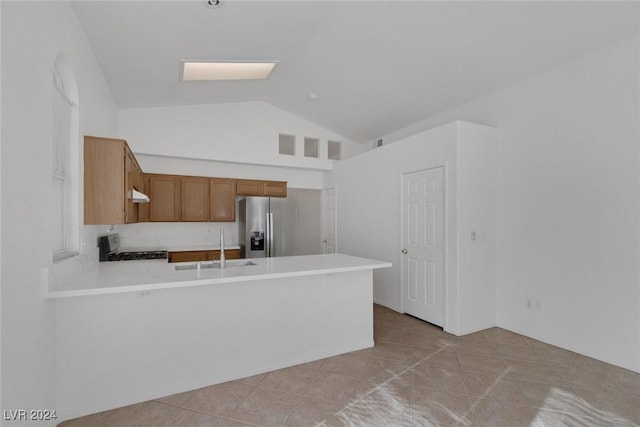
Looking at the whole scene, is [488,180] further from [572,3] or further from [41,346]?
[41,346]

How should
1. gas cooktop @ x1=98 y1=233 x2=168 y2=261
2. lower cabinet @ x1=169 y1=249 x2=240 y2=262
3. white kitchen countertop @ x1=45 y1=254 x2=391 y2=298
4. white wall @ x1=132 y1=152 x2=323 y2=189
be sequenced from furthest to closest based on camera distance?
1. white wall @ x1=132 y1=152 x2=323 y2=189
2. lower cabinet @ x1=169 y1=249 x2=240 y2=262
3. gas cooktop @ x1=98 y1=233 x2=168 y2=261
4. white kitchen countertop @ x1=45 y1=254 x2=391 y2=298

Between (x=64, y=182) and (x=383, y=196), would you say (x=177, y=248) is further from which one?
(x=383, y=196)

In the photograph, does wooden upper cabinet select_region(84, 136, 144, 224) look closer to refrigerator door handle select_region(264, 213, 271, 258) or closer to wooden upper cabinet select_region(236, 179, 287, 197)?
refrigerator door handle select_region(264, 213, 271, 258)

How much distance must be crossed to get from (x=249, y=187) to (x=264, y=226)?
2.75ft

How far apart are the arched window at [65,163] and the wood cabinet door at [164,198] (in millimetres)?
2692

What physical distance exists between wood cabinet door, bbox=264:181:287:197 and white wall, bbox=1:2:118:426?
12.7 ft

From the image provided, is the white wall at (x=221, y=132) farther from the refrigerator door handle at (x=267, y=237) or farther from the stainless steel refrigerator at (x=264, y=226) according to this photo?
the refrigerator door handle at (x=267, y=237)

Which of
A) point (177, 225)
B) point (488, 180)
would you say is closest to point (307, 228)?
point (177, 225)

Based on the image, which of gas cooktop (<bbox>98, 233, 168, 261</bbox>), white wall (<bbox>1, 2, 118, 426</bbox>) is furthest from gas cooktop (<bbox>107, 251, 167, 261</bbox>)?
white wall (<bbox>1, 2, 118, 426</bbox>)

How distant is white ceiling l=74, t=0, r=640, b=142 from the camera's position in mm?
2623

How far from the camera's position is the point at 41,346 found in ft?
6.12

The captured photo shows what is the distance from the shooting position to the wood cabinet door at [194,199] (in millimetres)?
5355

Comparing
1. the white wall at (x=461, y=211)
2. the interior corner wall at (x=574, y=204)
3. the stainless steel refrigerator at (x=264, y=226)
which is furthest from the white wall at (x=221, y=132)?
the interior corner wall at (x=574, y=204)

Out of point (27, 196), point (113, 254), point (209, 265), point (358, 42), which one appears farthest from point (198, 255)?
point (358, 42)
